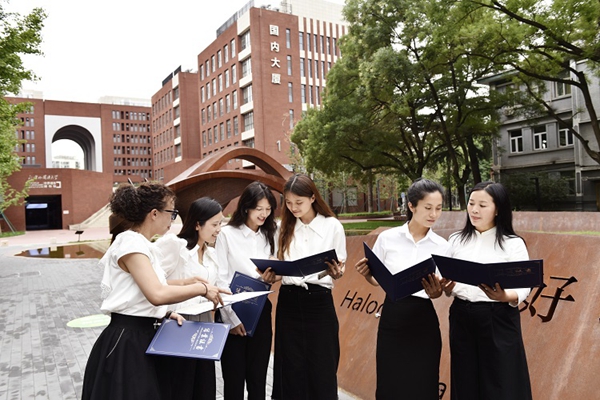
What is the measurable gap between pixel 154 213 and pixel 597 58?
1142 centimetres

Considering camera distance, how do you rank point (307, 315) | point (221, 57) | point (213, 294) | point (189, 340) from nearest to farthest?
1. point (189, 340)
2. point (213, 294)
3. point (307, 315)
4. point (221, 57)

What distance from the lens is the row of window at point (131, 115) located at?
64.1 m

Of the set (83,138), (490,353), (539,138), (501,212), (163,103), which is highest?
(163,103)

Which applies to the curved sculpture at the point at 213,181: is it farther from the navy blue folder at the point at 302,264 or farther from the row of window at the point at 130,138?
the row of window at the point at 130,138

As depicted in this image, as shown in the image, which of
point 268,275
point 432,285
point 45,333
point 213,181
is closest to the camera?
point 432,285

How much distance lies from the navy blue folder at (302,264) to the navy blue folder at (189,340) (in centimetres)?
48

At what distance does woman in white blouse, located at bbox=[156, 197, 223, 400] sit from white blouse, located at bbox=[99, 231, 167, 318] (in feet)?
1.05

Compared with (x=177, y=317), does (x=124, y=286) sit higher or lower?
higher

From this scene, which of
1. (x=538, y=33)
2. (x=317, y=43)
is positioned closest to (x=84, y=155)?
(x=317, y=43)

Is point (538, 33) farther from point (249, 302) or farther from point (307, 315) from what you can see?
point (249, 302)

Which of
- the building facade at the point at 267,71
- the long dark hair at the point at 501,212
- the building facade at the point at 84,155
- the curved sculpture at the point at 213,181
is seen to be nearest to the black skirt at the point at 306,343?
the long dark hair at the point at 501,212

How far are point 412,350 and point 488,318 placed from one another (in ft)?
1.45

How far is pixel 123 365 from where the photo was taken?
194 centimetres

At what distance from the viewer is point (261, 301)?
2.52 m
